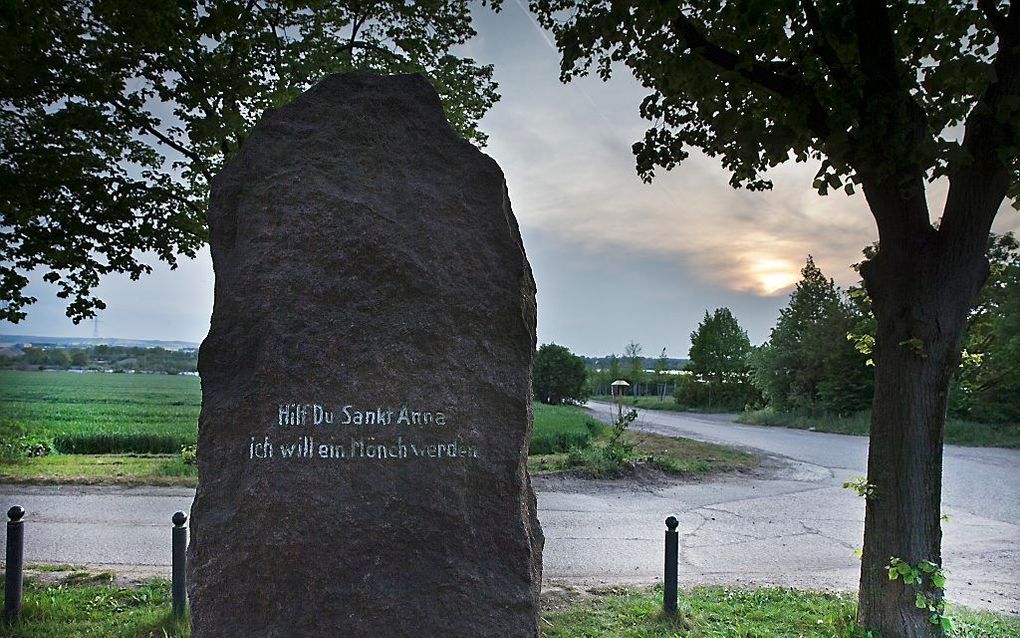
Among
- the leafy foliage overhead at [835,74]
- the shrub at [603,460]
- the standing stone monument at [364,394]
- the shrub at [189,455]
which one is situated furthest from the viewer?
the shrub at [603,460]

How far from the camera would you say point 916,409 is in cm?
571

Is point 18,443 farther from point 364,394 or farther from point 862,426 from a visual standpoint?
point 862,426

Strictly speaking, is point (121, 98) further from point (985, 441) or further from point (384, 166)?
point (985, 441)

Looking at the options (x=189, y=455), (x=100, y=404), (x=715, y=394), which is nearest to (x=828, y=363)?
(x=715, y=394)

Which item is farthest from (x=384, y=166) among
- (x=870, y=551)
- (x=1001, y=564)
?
(x=1001, y=564)

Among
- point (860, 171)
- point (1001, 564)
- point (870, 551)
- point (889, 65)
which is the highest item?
point (889, 65)

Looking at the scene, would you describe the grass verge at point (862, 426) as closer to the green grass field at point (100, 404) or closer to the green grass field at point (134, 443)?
the green grass field at point (134, 443)

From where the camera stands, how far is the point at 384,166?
4.23 m

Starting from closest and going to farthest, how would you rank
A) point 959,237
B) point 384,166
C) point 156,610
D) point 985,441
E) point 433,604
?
point 433,604, point 384,166, point 959,237, point 156,610, point 985,441

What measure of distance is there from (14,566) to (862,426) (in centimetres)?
2769

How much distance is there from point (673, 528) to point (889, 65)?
4470 millimetres

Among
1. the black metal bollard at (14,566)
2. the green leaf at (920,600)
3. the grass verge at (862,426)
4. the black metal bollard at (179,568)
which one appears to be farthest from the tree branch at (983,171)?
the grass verge at (862,426)

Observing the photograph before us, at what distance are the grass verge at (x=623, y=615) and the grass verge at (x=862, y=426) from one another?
13640 millimetres

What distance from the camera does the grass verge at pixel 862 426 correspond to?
74.9ft
